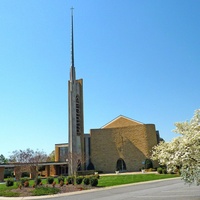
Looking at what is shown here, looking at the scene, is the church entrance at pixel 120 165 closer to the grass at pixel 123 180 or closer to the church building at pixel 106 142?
the church building at pixel 106 142

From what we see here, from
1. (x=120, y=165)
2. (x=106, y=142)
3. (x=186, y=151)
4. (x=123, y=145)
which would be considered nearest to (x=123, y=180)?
A: (x=186, y=151)

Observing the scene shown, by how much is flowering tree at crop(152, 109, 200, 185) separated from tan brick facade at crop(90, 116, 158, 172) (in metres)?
38.1

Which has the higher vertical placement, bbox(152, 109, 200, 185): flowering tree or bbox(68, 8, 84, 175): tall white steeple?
bbox(68, 8, 84, 175): tall white steeple

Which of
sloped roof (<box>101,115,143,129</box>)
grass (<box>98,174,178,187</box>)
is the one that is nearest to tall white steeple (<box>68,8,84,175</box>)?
sloped roof (<box>101,115,143,129</box>)

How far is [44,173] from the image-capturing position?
168ft

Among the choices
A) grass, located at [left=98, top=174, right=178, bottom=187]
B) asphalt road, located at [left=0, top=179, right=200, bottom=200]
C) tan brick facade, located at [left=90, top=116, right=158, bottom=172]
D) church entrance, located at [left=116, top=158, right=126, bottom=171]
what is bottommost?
asphalt road, located at [left=0, top=179, right=200, bottom=200]

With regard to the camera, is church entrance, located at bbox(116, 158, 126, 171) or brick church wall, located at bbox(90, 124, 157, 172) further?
church entrance, located at bbox(116, 158, 126, 171)

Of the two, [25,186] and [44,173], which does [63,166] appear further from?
[25,186]

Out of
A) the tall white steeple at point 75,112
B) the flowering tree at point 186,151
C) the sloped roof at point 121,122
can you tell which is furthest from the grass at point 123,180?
the sloped roof at point 121,122

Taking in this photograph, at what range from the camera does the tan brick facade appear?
159 feet

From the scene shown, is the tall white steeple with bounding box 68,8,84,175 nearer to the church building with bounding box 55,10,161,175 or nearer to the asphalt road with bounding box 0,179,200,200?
the church building with bounding box 55,10,161,175

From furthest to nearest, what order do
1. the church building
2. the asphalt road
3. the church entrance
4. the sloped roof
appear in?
1. the sloped roof
2. the church entrance
3. the church building
4. the asphalt road

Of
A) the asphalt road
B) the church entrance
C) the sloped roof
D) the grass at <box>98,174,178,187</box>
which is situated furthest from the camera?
the sloped roof

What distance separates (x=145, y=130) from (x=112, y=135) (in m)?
6.63
